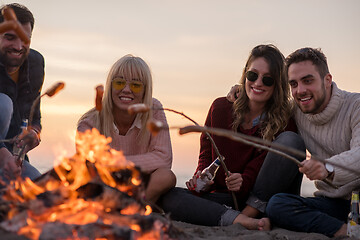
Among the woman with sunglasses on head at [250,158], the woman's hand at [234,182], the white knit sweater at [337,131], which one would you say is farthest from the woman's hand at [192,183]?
the white knit sweater at [337,131]

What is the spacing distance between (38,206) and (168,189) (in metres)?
2.54

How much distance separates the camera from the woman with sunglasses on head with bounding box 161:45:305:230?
4.81 metres

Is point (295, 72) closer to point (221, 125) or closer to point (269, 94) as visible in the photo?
point (269, 94)

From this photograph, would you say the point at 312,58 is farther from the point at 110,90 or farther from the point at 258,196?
the point at 110,90

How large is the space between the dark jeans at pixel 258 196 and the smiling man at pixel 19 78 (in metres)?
1.93

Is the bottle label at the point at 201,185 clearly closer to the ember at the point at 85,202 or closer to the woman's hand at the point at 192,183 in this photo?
the woman's hand at the point at 192,183

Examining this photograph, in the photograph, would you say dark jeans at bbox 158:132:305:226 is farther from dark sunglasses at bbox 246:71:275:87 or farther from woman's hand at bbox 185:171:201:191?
dark sunglasses at bbox 246:71:275:87

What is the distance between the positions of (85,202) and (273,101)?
311 centimetres

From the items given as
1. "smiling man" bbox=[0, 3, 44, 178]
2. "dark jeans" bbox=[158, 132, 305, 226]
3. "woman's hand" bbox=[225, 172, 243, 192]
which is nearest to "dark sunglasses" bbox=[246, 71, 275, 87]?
"dark jeans" bbox=[158, 132, 305, 226]

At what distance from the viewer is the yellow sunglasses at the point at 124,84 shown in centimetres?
500

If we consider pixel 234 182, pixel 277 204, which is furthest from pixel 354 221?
pixel 234 182

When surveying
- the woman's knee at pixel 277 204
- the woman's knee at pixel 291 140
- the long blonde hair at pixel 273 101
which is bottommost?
the woman's knee at pixel 277 204

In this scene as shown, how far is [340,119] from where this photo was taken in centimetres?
471

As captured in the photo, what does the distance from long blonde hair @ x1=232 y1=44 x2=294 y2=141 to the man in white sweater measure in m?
0.21
